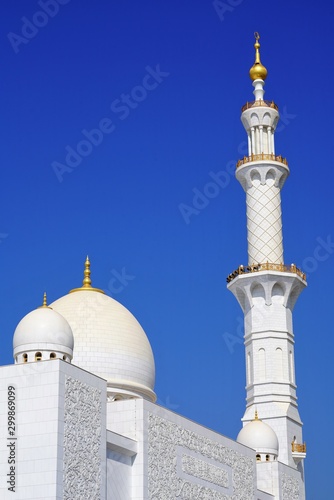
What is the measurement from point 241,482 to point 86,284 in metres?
6.41

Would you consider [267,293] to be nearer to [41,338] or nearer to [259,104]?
[259,104]

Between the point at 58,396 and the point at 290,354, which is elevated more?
the point at 290,354

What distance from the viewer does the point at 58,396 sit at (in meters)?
16.9

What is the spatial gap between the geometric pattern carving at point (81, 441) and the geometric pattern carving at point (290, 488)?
981 cm

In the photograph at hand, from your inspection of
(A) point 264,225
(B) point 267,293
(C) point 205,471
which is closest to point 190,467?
(C) point 205,471

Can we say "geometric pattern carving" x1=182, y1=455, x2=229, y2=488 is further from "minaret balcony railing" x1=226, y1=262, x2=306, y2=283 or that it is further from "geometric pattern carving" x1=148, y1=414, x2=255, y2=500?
"minaret balcony railing" x1=226, y1=262, x2=306, y2=283

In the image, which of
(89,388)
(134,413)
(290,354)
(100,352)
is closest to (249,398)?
(290,354)

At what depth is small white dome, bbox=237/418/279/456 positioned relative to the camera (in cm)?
2553

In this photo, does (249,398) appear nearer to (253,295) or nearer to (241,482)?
(253,295)

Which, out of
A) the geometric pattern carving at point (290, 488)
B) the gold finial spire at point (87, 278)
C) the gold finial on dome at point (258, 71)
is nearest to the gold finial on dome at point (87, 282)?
the gold finial spire at point (87, 278)

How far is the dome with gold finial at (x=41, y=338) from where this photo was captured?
18.5m

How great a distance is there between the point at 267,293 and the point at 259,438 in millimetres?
5109

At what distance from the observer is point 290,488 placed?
26.7 metres

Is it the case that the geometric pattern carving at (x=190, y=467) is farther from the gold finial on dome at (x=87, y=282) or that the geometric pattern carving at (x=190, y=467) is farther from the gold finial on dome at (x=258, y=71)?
the gold finial on dome at (x=258, y=71)
